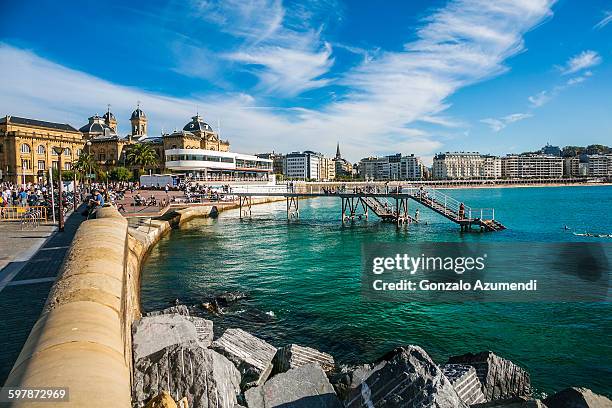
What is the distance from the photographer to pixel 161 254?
28.8 m

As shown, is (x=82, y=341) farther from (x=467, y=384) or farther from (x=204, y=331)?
(x=204, y=331)

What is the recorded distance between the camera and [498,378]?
8.86 meters

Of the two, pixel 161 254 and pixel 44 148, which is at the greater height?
pixel 44 148

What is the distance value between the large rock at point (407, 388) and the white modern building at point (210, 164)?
87821 mm

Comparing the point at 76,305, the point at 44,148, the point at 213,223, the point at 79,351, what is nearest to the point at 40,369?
the point at 79,351

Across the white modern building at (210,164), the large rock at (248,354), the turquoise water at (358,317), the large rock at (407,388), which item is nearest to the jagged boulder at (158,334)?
the large rock at (248,354)

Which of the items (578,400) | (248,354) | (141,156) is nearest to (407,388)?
(578,400)

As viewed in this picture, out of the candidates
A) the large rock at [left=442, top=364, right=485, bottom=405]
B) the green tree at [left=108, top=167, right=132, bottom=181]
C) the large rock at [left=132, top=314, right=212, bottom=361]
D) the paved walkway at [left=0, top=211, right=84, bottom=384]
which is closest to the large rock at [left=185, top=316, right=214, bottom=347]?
the large rock at [left=132, top=314, right=212, bottom=361]

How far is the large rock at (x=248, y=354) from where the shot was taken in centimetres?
920

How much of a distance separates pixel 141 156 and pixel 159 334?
92.8m

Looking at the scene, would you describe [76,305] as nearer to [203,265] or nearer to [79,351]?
A: [79,351]

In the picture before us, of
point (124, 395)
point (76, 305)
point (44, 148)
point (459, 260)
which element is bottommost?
point (459, 260)

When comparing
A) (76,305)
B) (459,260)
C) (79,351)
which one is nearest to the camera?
(79,351)

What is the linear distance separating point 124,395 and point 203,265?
21933 mm
